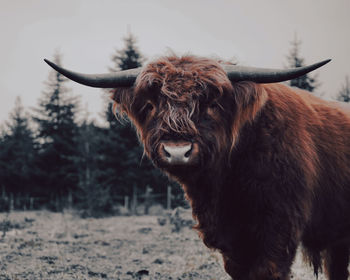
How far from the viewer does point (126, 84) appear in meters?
3.20

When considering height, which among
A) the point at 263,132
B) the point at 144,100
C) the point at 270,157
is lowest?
the point at 270,157

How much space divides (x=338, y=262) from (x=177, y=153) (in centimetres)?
297

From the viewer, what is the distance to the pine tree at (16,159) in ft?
79.7

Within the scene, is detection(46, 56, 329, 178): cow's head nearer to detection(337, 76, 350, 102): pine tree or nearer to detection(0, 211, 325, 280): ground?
detection(0, 211, 325, 280): ground

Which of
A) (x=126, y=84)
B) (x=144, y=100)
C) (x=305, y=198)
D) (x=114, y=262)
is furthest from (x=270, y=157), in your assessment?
(x=114, y=262)

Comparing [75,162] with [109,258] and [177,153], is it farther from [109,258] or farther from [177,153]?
[177,153]

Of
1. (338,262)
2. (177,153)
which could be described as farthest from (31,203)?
(177,153)

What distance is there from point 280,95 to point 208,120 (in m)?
0.91

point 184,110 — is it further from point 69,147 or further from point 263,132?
point 69,147

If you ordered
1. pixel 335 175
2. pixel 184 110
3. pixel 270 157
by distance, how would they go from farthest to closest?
pixel 335 175, pixel 270 157, pixel 184 110

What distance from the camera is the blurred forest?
65.5 feet

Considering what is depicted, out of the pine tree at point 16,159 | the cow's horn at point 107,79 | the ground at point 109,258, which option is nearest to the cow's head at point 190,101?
the cow's horn at point 107,79

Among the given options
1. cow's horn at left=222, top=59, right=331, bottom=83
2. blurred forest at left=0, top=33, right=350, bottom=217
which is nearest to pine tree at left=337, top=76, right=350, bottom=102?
blurred forest at left=0, top=33, right=350, bottom=217

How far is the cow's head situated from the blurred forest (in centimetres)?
1549
